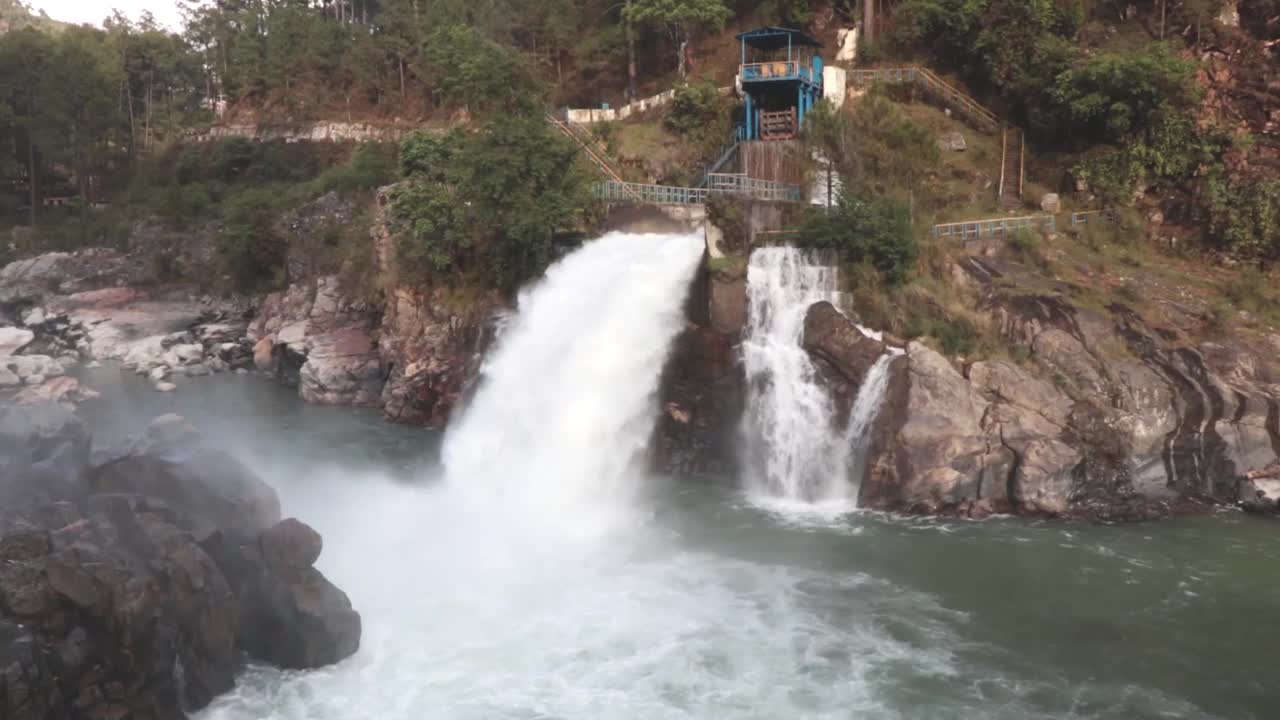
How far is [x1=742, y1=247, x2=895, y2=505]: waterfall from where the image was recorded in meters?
22.7

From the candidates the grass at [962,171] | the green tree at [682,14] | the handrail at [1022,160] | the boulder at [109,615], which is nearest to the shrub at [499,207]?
the grass at [962,171]

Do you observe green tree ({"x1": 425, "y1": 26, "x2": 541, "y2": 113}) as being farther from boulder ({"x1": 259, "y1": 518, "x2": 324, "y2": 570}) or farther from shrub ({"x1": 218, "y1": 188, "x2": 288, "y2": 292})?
boulder ({"x1": 259, "y1": 518, "x2": 324, "y2": 570})

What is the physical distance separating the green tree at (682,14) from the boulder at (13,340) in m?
27.4

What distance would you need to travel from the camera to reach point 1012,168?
33000mm

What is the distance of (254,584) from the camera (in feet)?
48.4

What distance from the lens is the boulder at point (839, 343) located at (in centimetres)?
2291

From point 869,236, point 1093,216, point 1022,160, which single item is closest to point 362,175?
point 869,236

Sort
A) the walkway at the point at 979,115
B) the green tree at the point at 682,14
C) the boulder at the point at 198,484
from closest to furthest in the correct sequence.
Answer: the boulder at the point at 198,484 → the walkway at the point at 979,115 → the green tree at the point at 682,14

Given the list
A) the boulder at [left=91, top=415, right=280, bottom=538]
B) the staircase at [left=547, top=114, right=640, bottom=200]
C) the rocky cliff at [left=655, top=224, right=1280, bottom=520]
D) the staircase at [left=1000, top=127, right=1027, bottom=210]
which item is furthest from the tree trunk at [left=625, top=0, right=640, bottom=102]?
the boulder at [left=91, top=415, right=280, bottom=538]

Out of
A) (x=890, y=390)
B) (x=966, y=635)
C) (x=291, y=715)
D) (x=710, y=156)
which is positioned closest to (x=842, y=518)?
(x=890, y=390)

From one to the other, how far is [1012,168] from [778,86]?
27.7 feet

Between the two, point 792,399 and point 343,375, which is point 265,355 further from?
point 792,399

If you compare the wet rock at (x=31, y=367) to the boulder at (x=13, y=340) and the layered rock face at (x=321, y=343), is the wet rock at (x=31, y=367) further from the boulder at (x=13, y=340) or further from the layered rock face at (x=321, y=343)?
the layered rock face at (x=321, y=343)

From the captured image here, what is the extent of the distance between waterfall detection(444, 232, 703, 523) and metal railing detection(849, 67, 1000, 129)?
1352 centimetres
